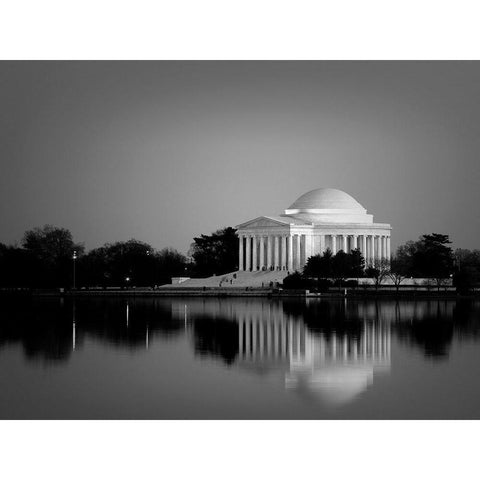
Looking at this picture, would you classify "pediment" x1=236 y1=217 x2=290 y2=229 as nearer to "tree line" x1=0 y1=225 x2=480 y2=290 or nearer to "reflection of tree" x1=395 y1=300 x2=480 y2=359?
"tree line" x1=0 y1=225 x2=480 y2=290

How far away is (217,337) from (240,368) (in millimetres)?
11063

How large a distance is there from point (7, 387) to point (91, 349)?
394 inches

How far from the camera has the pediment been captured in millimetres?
→ 127938

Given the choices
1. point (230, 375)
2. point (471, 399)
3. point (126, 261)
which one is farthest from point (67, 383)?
point (126, 261)

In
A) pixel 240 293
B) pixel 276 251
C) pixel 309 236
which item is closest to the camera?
pixel 240 293

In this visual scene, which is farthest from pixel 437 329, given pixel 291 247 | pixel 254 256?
pixel 254 256

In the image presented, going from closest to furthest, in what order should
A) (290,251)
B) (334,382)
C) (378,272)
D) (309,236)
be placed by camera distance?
(334,382)
(378,272)
(290,251)
(309,236)

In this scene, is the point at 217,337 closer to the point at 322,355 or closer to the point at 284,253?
the point at 322,355

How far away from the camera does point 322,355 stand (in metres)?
35.1

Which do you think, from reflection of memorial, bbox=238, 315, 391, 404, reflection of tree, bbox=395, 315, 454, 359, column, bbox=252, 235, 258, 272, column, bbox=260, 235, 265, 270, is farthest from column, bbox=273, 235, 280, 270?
reflection of memorial, bbox=238, 315, 391, 404

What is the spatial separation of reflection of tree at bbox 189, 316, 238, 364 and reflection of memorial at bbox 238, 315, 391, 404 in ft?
1.21

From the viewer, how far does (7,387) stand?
27.8 m

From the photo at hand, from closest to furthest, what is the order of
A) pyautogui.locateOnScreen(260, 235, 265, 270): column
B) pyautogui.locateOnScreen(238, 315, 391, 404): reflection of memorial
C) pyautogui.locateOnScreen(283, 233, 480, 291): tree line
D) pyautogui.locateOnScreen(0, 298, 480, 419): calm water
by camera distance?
pyautogui.locateOnScreen(0, 298, 480, 419): calm water → pyautogui.locateOnScreen(238, 315, 391, 404): reflection of memorial → pyautogui.locateOnScreen(283, 233, 480, 291): tree line → pyautogui.locateOnScreen(260, 235, 265, 270): column

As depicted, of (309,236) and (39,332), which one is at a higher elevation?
(309,236)
